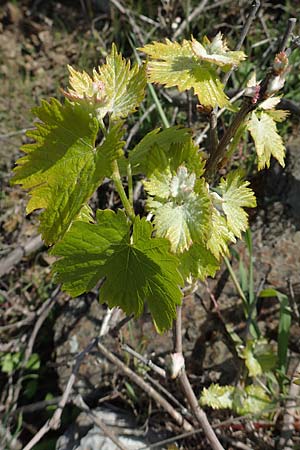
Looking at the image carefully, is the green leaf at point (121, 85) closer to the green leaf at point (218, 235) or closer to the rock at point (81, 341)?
the green leaf at point (218, 235)

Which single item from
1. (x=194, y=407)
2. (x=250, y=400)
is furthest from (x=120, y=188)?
(x=250, y=400)

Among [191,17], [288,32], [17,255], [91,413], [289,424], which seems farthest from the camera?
[191,17]

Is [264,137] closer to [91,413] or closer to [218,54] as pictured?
[218,54]

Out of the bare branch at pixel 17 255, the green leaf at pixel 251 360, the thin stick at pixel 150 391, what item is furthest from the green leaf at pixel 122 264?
the bare branch at pixel 17 255

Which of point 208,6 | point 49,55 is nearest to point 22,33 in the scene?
point 49,55

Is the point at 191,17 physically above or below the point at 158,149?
below

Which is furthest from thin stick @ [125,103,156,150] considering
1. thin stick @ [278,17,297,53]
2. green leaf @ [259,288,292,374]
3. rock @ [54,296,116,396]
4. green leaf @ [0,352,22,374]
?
thin stick @ [278,17,297,53]
